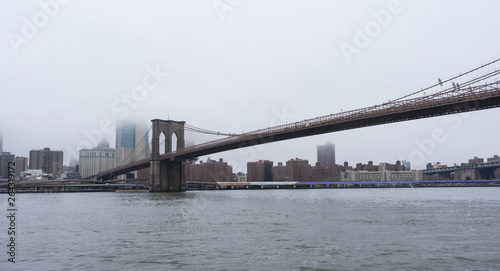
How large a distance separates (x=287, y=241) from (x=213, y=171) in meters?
143

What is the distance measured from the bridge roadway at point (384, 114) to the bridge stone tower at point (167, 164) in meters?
14.4

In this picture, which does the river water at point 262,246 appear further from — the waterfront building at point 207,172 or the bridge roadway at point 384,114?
the waterfront building at point 207,172

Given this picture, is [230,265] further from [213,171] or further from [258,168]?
[258,168]

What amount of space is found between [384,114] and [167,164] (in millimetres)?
45033

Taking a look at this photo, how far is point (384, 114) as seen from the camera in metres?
37.9

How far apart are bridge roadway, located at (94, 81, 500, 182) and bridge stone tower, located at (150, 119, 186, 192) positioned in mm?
14360

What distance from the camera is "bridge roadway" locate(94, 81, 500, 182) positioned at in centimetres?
3169

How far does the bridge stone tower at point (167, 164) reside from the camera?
70.9 metres

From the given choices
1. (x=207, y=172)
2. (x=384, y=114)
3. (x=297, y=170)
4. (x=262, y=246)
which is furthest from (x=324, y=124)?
(x=297, y=170)

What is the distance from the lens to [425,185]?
6954 inches

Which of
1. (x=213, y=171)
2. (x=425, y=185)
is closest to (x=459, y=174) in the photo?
(x=425, y=185)

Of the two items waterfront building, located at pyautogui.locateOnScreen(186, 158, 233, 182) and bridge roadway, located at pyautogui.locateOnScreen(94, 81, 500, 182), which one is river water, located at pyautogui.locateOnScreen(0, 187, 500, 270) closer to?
bridge roadway, located at pyautogui.locateOnScreen(94, 81, 500, 182)

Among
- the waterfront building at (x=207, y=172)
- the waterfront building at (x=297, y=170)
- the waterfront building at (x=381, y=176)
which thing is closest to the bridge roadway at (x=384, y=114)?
the waterfront building at (x=207, y=172)

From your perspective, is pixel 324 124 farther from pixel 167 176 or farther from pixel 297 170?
pixel 297 170
